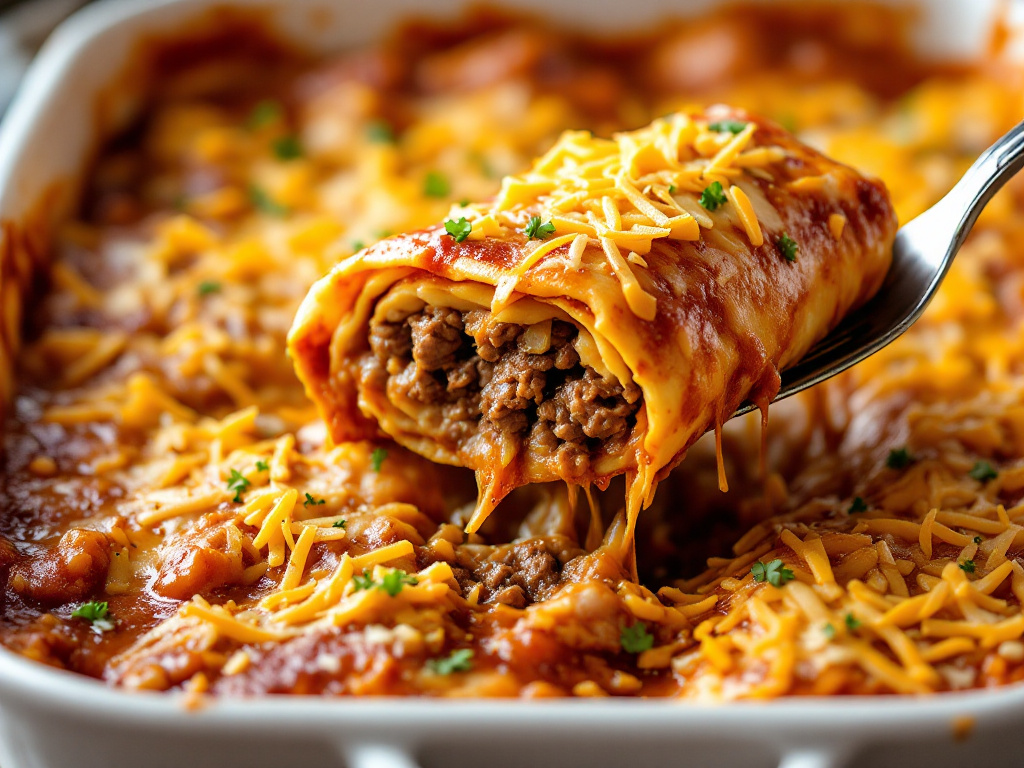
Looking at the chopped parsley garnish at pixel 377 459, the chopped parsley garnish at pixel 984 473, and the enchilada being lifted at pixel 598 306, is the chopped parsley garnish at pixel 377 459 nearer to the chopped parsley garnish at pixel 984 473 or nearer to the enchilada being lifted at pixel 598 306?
the enchilada being lifted at pixel 598 306

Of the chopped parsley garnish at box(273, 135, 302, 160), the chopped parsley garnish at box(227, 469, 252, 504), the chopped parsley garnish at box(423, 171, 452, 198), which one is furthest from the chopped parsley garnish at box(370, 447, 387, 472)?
the chopped parsley garnish at box(273, 135, 302, 160)

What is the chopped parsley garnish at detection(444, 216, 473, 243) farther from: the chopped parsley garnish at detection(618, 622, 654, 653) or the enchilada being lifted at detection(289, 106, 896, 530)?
the chopped parsley garnish at detection(618, 622, 654, 653)

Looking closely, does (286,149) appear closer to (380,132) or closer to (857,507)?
(380,132)

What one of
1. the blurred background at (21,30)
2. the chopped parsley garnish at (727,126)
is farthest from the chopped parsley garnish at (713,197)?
the blurred background at (21,30)

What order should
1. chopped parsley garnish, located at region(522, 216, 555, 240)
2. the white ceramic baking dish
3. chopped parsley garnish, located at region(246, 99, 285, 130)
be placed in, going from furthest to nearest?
1. chopped parsley garnish, located at region(246, 99, 285, 130)
2. chopped parsley garnish, located at region(522, 216, 555, 240)
3. the white ceramic baking dish

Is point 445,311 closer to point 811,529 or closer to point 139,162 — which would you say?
point 811,529
